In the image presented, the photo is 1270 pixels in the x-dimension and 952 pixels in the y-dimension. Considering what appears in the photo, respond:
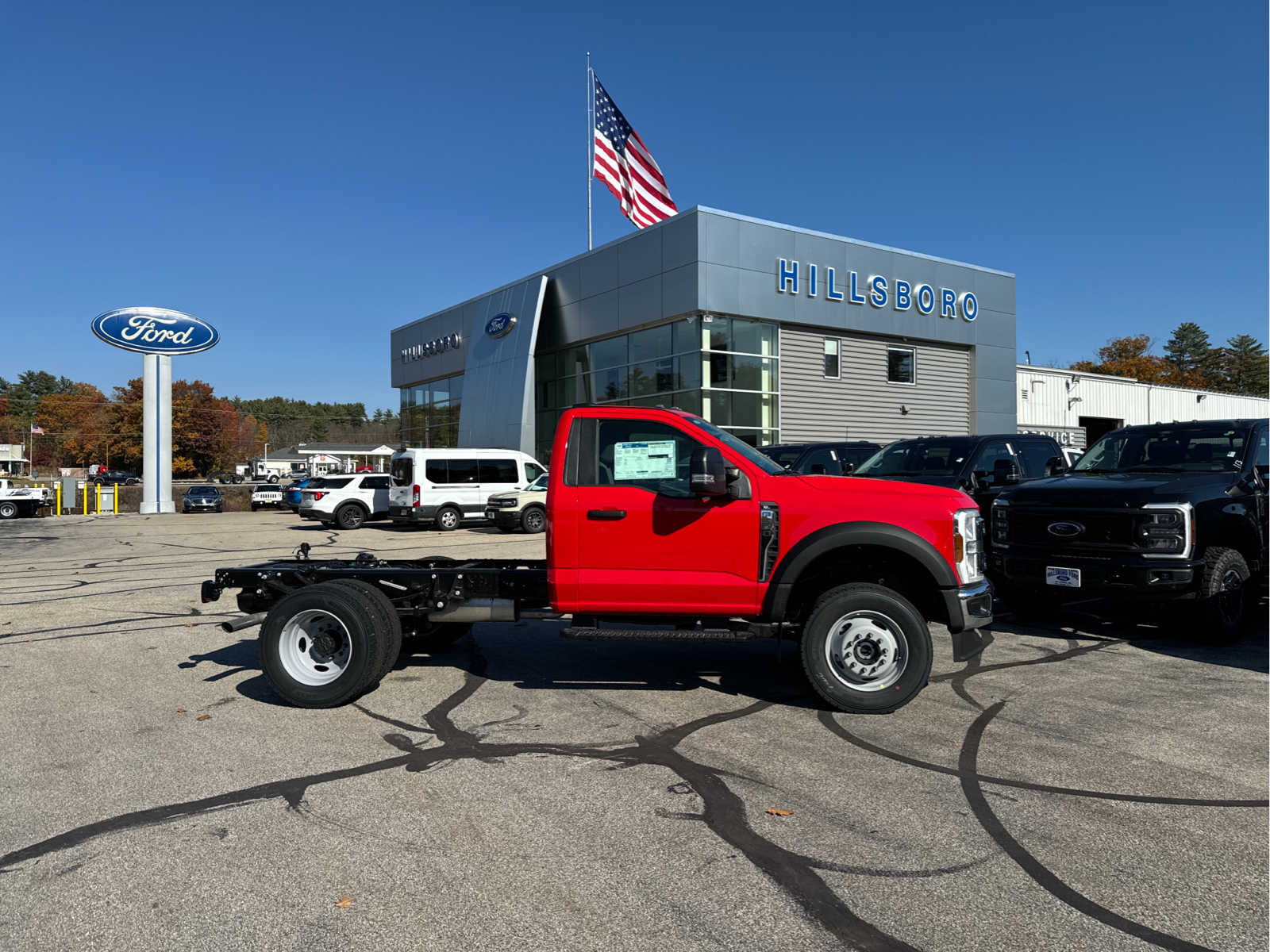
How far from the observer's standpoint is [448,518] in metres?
22.7

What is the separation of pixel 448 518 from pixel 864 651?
1822 centimetres

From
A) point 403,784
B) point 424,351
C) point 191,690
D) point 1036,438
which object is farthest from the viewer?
point 424,351

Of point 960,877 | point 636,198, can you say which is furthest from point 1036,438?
point 636,198

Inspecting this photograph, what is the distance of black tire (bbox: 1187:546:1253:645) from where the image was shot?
24.7 feet

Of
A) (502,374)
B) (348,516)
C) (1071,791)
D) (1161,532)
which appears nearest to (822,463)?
(1161,532)

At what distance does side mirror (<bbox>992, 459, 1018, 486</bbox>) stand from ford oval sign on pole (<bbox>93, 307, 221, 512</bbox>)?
3522 centimetres

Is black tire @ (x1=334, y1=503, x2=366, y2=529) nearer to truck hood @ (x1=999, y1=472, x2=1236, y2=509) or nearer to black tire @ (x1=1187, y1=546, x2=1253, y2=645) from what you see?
truck hood @ (x1=999, y1=472, x2=1236, y2=509)

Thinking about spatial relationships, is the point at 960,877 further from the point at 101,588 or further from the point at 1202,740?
the point at 101,588

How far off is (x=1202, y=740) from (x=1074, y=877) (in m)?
2.40

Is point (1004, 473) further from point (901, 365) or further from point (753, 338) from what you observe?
point (901, 365)

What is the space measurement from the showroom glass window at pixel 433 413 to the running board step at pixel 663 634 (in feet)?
103

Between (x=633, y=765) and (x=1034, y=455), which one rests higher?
(x=1034, y=455)

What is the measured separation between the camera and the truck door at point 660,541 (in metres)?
5.80

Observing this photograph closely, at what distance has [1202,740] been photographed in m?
5.12
